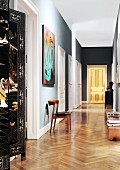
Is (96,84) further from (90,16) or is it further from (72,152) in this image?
(72,152)

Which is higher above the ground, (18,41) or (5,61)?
(18,41)

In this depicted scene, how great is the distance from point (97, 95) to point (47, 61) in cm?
1228

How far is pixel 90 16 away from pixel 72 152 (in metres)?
6.25

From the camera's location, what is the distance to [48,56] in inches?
293

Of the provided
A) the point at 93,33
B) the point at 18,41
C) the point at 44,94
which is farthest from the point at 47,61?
the point at 93,33

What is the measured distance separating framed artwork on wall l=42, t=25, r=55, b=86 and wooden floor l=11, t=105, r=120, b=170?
1280 mm

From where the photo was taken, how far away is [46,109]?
285 inches

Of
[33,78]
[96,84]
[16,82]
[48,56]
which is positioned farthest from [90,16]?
[96,84]

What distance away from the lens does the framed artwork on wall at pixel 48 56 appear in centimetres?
690

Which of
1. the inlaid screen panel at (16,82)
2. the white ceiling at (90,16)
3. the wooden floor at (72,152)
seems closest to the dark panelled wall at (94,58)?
the white ceiling at (90,16)

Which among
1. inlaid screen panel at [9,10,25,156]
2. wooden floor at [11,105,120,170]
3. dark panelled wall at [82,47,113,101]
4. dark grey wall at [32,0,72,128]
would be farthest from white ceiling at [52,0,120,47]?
inlaid screen panel at [9,10,25,156]

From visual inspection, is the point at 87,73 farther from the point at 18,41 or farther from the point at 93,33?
the point at 18,41

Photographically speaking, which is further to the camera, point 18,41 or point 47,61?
point 47,61

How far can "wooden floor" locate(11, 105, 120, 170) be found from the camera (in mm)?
4086
